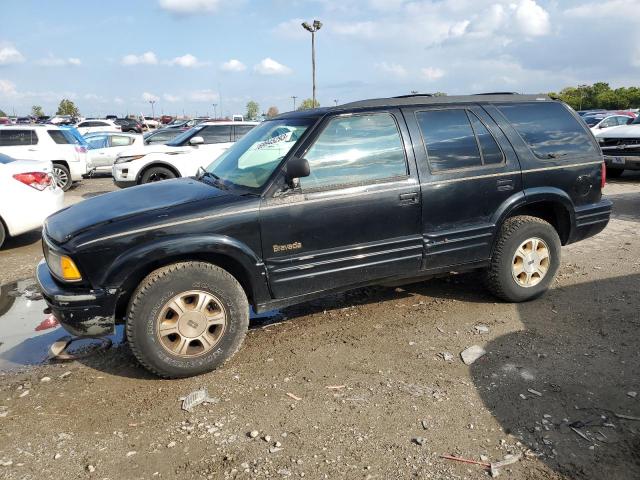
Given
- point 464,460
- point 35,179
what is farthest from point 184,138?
point 464,460

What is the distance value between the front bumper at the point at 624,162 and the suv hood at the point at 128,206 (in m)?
10.7

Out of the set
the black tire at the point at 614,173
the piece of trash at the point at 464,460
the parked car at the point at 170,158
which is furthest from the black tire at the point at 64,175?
the black tire at the point at 614,173

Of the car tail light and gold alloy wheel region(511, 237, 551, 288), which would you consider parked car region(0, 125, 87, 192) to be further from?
gold alloy wheel region(511, 237, 551, 288)

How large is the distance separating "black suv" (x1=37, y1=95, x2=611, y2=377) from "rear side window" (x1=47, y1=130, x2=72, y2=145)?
10.5 metres

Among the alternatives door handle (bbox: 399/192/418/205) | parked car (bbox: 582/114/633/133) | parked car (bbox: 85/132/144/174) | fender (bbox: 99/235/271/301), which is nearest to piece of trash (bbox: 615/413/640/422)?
door handle (bbox: 399/192/418/205)

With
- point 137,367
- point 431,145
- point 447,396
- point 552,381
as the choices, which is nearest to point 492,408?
point 447,396

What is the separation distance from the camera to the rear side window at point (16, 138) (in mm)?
12637

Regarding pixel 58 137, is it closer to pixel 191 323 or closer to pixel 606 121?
pixel 191 323

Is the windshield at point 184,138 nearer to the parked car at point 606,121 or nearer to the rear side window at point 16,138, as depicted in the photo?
the rear side window at point 16,138

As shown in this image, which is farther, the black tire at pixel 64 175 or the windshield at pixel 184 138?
the black tire at pixel 64 175

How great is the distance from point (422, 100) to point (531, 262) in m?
1.78

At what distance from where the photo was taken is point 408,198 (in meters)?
3.94

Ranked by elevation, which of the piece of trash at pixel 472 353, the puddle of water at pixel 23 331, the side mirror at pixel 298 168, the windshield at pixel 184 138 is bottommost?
the puddle of water at pixel 23 331

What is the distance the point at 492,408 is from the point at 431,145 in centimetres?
210
